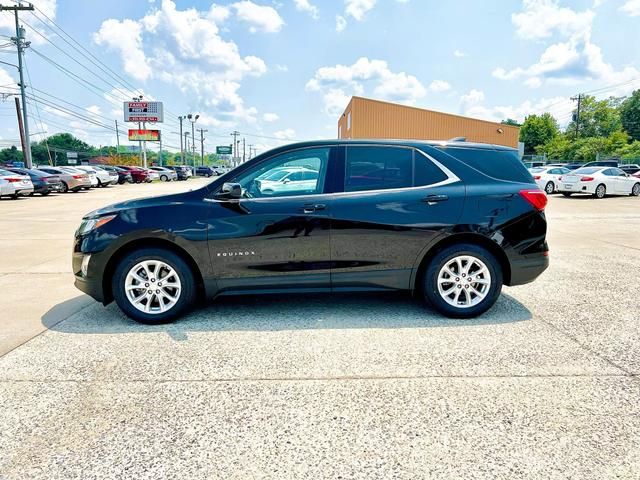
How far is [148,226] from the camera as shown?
13.3ft

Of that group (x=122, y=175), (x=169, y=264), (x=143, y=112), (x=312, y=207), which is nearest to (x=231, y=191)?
(x=312, y=207)

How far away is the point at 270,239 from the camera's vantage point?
4.07 metres

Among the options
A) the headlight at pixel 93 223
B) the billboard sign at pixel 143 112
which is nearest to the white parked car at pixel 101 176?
the headlight at pixel 93 223

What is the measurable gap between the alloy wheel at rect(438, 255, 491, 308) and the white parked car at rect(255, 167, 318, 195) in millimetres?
1562

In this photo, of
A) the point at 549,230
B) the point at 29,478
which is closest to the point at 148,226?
the point at 29,478

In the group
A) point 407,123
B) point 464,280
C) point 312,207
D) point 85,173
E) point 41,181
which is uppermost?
point 407,123

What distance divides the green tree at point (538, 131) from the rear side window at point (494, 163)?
96.9 metres

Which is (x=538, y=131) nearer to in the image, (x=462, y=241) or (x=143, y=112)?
(x=143, y=112)

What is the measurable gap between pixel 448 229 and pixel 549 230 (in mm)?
7467

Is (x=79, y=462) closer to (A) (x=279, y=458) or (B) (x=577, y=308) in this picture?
(A) (x=279, y=458)

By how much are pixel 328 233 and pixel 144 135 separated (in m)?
61.4

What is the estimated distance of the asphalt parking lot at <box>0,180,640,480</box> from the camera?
222 cm

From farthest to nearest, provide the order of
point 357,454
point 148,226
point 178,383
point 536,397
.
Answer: point 148,226, point 178,383, point 536,397, point 357,454

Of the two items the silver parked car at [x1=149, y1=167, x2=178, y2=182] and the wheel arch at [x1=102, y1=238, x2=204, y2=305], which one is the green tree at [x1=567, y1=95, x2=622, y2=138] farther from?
the wheel arch at [x1=102, y1=238, x2=204, y2=305]
